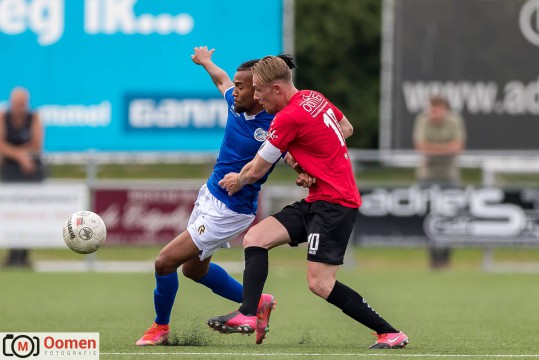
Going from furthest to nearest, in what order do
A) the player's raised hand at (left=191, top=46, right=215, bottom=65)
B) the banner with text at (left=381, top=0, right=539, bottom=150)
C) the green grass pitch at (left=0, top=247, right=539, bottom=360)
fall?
the banner with text at (left=381, top=0, right=539, bottom=150)
the player's raised hand at (left=191, top=46, right=215, bottom=65)
the green grass pitch at (left=0, top=247, right=539, bottom=360)

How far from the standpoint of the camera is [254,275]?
27.5ft

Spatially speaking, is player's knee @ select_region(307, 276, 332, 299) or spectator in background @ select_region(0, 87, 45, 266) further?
spectator in background @ select_region(0, 87, 45, 266)

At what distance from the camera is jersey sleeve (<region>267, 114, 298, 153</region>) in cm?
811

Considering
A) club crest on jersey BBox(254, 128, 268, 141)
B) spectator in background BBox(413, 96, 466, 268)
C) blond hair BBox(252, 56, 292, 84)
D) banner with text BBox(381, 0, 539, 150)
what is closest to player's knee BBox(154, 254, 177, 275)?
club crest on jersey BBox(254, 128, 268, 141)

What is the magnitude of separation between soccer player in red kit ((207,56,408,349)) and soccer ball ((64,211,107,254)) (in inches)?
38.3

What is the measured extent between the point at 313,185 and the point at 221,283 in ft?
4.32

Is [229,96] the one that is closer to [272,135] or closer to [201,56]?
[201,56]

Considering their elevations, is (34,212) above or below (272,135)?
below

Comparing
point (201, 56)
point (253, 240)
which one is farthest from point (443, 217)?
point (253, 240)

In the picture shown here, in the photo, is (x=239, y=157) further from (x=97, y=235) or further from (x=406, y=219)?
(x=406, y=219)

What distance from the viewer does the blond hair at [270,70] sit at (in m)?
8.21

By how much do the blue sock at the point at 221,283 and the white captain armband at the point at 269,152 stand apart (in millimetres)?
1359

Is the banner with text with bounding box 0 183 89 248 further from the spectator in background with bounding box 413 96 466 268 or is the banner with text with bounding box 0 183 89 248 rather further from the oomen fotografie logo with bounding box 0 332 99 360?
the oomen fotografie logo with bounding box 0 332 99 360

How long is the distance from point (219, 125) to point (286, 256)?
7.29 ft
